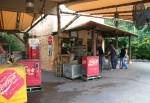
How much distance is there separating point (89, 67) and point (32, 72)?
3504 millimetres

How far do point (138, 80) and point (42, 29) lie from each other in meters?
8.16

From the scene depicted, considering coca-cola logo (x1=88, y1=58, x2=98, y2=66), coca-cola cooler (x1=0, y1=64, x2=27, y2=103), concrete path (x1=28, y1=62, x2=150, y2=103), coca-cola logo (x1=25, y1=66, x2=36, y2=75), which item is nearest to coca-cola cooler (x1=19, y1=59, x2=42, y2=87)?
coca-cola logo (x1=25, y1=66, x2=36, y2=75)

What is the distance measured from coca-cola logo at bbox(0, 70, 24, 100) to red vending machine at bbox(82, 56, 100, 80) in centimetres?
535

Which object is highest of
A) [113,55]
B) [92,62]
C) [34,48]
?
[34,48]

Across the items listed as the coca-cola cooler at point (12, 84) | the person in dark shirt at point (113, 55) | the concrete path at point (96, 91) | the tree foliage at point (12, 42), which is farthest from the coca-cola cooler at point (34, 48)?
the coca-cola cooler at point (12, 84)

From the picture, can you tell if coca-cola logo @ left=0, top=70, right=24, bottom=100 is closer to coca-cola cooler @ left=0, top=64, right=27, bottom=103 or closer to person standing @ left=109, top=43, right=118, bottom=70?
coca-cola cooler @ left=0, top=64, right=27, bottom=103

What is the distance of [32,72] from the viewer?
10023mm

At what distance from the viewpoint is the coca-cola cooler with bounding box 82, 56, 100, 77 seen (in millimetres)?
12531

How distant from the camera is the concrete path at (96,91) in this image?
28.3ft

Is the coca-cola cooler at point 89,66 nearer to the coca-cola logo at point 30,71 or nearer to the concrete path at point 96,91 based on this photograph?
the concrete path at point 96,91

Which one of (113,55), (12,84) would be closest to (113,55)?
(113,55)

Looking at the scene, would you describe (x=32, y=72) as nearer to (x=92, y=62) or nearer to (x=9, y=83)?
(x=9, y=83)

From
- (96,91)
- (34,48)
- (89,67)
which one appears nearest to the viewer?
(96,91)

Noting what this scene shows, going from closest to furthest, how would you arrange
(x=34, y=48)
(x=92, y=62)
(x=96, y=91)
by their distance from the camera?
(x=96, y=91), (x=92, y=62), (x=34, y=48)
